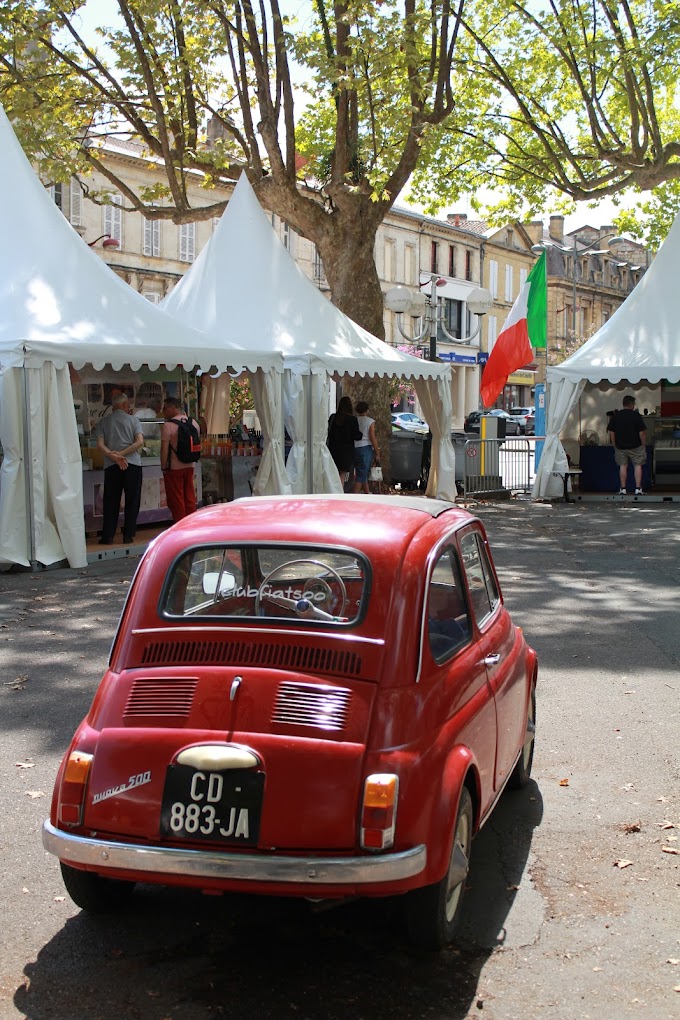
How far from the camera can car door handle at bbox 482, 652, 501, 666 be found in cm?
466

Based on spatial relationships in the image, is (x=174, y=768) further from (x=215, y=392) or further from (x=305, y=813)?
(x=215, y=392)

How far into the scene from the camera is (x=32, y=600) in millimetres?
10961

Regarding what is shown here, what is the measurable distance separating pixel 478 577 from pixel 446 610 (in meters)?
0.58

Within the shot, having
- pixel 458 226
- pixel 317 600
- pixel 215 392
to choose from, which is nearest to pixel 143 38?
pixel 215 392

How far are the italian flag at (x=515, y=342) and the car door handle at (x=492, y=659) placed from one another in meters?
→ 17.3

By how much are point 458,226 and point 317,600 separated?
71.3 metres

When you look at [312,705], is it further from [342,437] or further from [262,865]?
[342,437]

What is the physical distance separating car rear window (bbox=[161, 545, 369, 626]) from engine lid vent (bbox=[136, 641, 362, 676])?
0.43 feet

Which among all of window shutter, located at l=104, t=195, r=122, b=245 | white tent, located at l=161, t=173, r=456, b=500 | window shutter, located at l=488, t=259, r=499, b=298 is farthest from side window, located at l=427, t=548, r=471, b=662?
window shutter, located at l=488, t=259, r=499, b=298

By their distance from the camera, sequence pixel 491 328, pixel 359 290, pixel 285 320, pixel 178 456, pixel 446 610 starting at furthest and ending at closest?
1. pixel 491 328
2. pixel 359 290
3. pixel 285 320
4. pixel 178 456
5. pixel 446 610

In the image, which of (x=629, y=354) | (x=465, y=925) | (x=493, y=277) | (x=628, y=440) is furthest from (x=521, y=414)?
(x=465, y=925)

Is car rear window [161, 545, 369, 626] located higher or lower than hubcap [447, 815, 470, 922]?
higher

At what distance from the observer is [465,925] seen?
4148 millimetres

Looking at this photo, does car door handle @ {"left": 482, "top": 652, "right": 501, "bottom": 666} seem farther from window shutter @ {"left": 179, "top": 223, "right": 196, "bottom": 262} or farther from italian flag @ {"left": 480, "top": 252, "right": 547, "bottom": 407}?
window shutter @ {"left": 179, "top": 223, "right": 196, "bottom": 262}
